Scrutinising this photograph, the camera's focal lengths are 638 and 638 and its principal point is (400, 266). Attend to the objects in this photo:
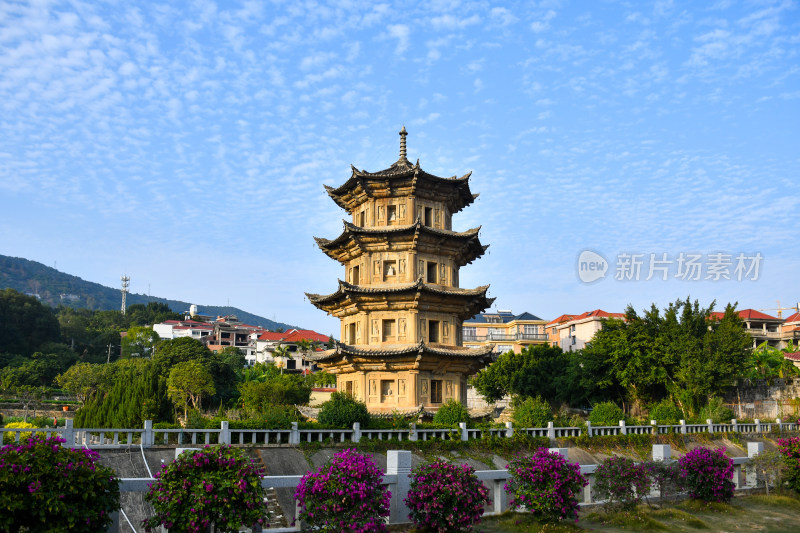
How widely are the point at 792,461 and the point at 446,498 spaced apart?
14.0m

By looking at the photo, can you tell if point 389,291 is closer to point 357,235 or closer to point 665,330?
point 357,235

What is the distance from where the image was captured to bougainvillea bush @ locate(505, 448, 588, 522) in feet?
46.7

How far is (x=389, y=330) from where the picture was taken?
33969 mm

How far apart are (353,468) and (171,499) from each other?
10.5ft

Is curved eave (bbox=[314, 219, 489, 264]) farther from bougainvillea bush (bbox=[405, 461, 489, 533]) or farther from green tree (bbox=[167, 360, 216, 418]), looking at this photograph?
green tree (bbox=[167, 360, 216, 418])

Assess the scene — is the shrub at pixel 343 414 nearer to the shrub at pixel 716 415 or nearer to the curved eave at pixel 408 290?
the curved eave at pixel 408 290

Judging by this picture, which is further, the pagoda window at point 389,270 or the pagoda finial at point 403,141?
the pagoda finial at point 403,141

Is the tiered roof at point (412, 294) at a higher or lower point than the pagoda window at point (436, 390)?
higher

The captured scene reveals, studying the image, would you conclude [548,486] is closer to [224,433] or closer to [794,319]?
[224,433]

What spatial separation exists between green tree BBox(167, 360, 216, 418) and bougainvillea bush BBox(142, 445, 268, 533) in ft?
189

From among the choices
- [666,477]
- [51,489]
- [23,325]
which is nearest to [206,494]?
[51,489]

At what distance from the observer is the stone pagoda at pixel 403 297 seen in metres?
32.7

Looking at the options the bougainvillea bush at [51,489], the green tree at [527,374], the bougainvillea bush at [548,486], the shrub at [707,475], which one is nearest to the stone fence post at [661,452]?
the shrub at [707,475]

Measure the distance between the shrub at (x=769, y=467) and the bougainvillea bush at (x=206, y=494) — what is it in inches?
697
